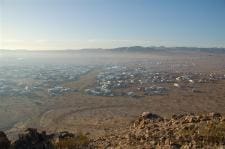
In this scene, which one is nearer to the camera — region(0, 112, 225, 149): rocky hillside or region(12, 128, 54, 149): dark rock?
region(0, 112, 225, 149): rocky hillside

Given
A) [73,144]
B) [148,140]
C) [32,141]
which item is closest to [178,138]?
[148,140]

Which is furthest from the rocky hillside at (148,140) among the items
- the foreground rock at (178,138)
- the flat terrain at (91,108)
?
the flat terrain at (91,108)

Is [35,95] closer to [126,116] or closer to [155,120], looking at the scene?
[126,116]

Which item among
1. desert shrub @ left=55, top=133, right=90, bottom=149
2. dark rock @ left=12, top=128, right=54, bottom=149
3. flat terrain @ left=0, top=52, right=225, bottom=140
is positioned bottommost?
flat terrain @ left=0, top=52, right=225, bottom=140

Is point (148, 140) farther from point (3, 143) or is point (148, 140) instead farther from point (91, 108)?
point (91, 108)

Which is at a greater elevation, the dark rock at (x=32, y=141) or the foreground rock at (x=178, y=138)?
the foreground rock at (x=178, y=138)

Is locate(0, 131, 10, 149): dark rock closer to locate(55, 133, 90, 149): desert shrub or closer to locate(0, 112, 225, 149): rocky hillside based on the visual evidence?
locate(0, 112, 225, 149): rocky hillside

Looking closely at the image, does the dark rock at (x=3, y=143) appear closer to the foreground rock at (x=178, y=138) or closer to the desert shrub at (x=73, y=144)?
the desert shrub at (x=73, y=144)

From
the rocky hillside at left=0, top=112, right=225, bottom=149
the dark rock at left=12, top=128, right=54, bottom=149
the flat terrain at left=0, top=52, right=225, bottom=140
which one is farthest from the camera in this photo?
the flat terrain at left=0, top=52, right=225, bottom=140

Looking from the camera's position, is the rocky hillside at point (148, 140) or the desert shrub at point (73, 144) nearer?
the rocky hillside at point (148, 140)

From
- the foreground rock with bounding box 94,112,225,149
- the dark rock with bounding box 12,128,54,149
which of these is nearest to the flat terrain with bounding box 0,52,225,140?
the dark rock with bounding box 12,128,54,149

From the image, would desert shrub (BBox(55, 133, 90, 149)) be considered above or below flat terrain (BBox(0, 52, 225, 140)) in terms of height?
above

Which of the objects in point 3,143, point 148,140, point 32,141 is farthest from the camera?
point 32,141
